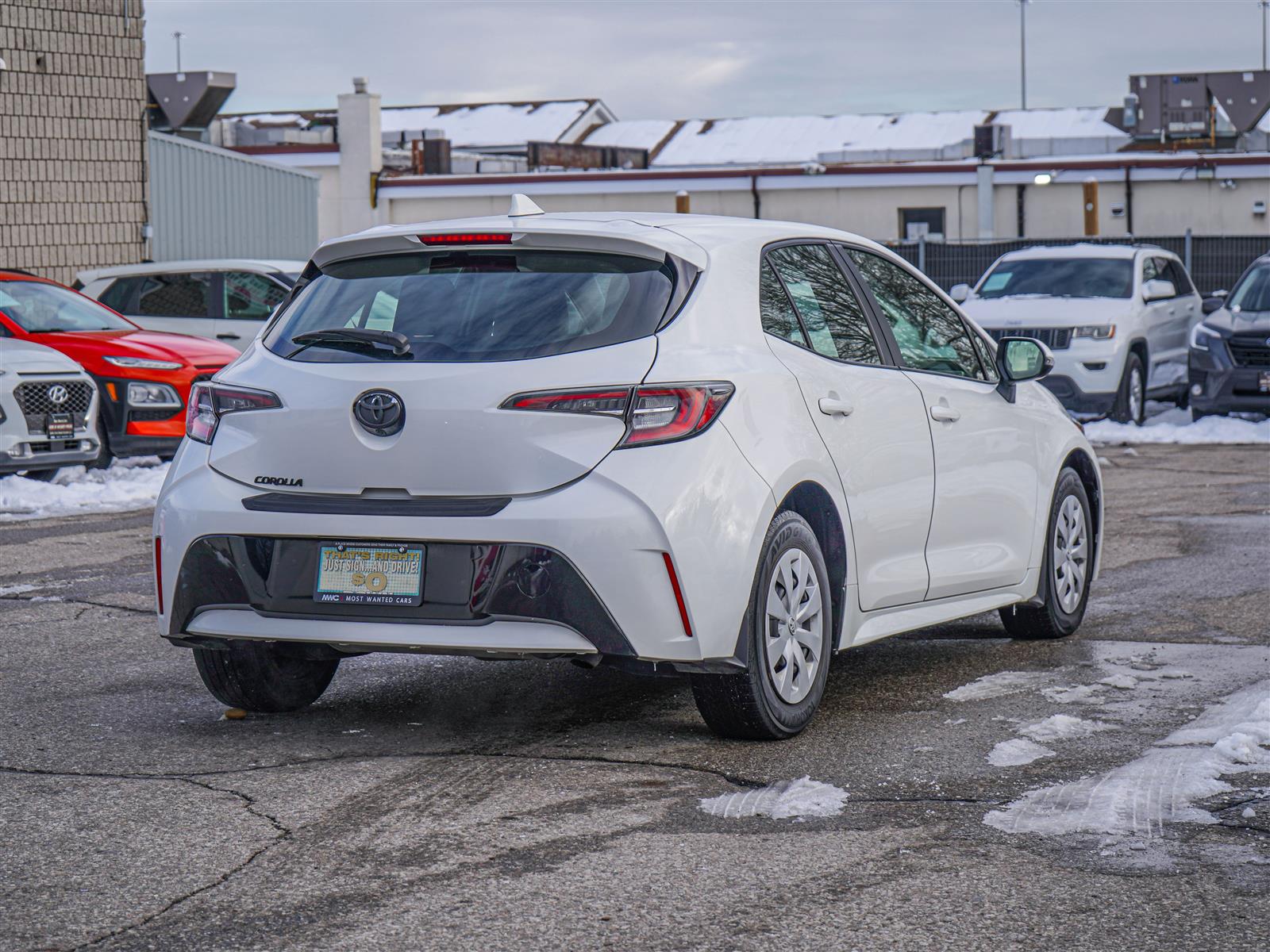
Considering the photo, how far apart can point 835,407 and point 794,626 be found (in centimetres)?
72

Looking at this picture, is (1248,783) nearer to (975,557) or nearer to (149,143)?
(975,557)

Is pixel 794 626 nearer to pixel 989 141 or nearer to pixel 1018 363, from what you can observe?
pixel 1018 363

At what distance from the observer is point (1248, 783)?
16.6ft

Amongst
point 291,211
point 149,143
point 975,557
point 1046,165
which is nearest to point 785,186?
point 1046,165

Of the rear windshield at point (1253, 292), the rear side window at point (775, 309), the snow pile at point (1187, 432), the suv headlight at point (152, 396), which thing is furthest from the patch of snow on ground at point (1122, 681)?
the rear windshield at point (1253, 292)

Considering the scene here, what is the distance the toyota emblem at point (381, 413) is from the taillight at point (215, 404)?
306mm

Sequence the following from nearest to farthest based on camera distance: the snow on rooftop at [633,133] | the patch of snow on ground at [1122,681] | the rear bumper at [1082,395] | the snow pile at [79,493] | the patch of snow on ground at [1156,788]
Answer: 1. the patch of snow on ground at [1156,788]
2. the patch of snow on ground at [1122,681]
3. the snow pile at [79,493]
4. the rear bumper at [1082,395]
5. the snow on rooftop at [633,133]

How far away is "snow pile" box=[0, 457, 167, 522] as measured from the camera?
12.7 m

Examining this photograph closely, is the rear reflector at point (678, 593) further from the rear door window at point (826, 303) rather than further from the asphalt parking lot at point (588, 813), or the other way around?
the rear door window at point (826, 303)

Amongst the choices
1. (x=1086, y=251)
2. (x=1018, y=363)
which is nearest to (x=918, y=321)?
(x=1018, y=363)

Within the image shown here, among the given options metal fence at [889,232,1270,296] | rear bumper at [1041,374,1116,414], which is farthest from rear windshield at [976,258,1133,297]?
metal fence at [889,232,1270,296]

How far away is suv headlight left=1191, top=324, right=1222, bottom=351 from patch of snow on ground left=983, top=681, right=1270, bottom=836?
1349cm

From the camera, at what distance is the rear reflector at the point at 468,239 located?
5508 millimetres

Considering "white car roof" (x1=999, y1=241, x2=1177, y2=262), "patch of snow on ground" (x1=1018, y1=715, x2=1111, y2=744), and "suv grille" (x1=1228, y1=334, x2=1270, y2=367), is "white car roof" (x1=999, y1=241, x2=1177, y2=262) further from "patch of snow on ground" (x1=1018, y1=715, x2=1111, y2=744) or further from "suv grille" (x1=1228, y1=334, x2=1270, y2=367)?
"patch of snow on ground" (x1=1018, y1=715, x2=1111, y2=744)
